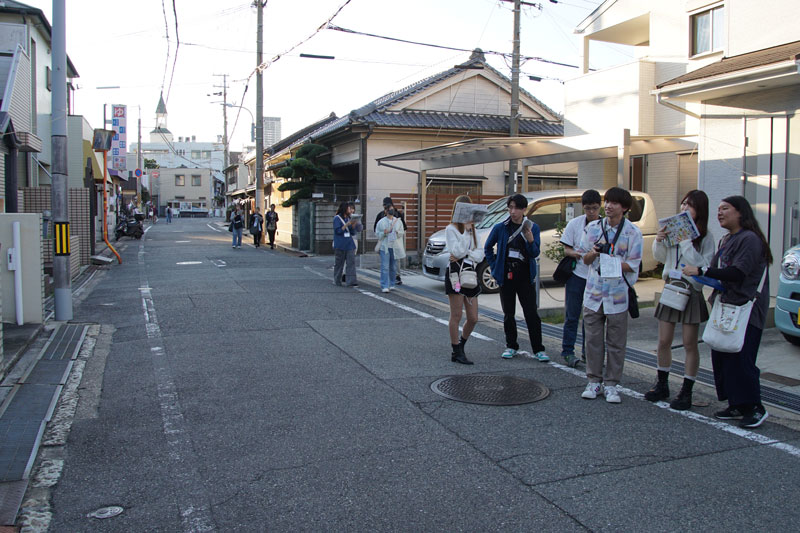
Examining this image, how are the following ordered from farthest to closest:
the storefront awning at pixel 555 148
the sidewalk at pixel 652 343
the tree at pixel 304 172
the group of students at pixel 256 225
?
1. the group of students at pixel 256 225
2. the tree at pixel 304 172
3. the storefront awning at pixel 555 148
4. the sidewalk at pixel 652 343

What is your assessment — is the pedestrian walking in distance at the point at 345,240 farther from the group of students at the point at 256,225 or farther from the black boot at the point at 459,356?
the group of students at the point at 256,225

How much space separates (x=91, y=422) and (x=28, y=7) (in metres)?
16.6

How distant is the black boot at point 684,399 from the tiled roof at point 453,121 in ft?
55.2

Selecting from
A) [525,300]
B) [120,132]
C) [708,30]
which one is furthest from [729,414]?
[120,132]

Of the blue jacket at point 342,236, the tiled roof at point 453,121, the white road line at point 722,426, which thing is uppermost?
the tiled roof at point 453,121

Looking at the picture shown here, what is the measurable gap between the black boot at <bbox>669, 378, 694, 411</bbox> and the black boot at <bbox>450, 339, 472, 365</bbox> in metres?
2.11

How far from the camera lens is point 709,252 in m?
5.27

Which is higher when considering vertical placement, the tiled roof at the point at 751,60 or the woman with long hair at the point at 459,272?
the tiled roof at the point at 751,60

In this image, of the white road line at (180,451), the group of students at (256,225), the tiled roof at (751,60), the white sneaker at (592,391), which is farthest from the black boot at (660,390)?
the group of students at (256,225)

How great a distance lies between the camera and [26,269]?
28.2ft

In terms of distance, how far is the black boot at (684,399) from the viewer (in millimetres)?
5297

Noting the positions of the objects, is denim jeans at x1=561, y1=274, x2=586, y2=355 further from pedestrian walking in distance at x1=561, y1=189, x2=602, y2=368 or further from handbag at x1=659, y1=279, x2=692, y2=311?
handbag at x1=659, y1=279, x2=692, y2=311

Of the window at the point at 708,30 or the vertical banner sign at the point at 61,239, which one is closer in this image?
the vertical banner sign at the point at 61,239

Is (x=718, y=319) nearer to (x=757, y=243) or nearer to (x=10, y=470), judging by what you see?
(x=757, y=243)
